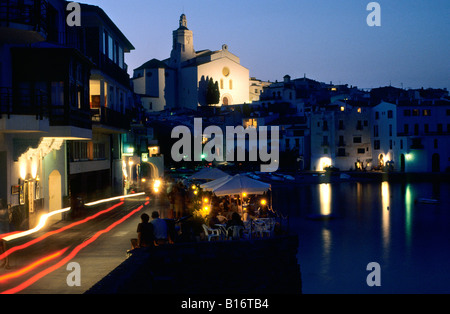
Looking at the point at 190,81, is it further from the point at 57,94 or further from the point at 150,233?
the point at 150,233

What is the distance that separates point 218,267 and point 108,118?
1729 cm

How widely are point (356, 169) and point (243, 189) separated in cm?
6634

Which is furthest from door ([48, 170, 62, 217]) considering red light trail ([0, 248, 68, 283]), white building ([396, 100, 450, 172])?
white building ([396, 100, 450, 172])

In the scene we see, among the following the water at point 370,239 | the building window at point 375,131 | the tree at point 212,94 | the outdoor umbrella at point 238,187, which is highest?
the tree at point 212,94

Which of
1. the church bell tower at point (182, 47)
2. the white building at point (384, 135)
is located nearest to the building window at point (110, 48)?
the white building at point (384, 135)

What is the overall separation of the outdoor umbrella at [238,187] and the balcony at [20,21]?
884 centimetres

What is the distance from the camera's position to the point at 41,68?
18.9m

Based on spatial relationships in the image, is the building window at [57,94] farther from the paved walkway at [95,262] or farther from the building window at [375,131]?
the building window at [375,131]

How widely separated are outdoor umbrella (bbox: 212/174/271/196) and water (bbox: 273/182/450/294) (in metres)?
5.93

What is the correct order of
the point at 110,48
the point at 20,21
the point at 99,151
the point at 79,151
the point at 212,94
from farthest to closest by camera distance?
the point at 212,94 < the point at 110,48 < the point at 99,151 < the point at 79,151 < the point at 20,21

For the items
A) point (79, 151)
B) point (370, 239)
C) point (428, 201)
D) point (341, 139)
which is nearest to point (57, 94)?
point (79, 151)

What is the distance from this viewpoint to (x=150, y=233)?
1321cm

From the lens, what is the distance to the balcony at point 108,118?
27586 mm

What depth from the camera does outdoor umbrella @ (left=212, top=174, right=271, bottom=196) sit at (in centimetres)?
2041
